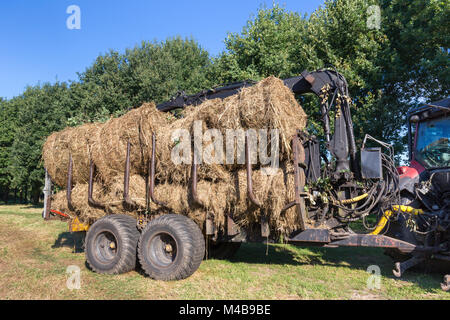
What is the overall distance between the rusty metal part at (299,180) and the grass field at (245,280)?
120 cm

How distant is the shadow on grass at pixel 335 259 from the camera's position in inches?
241

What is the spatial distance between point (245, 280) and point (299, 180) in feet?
7.11

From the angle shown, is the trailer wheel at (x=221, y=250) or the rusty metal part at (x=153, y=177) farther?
the trailer wheel at (x=221, y=250)

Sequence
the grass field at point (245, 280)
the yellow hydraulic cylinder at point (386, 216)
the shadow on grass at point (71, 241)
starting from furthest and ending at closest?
the shadow on grass at point (71, 241), the yellow hydraulic cylinder at point (386, 216), the grass field at point (245, 280)

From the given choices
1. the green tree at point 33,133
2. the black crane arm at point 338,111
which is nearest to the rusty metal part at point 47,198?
the black crane arm at point 338,111

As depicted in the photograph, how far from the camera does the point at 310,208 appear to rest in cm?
645

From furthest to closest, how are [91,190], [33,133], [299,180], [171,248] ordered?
[33,133]
[91,190]
[171,248]
[299,180]

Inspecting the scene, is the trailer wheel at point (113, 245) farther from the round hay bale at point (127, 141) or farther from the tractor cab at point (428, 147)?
the tractor cab at point (428, 147)

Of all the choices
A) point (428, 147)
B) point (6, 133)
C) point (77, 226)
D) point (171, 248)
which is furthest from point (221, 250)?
point (6, 133)

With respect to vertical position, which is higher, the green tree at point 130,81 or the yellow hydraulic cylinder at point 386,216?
the green tree at point 130,81

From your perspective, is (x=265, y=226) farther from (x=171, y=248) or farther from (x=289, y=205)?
(x=171, y=248)

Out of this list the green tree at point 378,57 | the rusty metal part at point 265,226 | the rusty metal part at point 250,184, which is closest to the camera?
the rusty metal part at point 250,184

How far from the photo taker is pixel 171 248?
6.38m

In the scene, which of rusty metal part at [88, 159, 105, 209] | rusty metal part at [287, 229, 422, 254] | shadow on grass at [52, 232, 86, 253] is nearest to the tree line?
rusty metal part at [88, 159, 105, 209]
